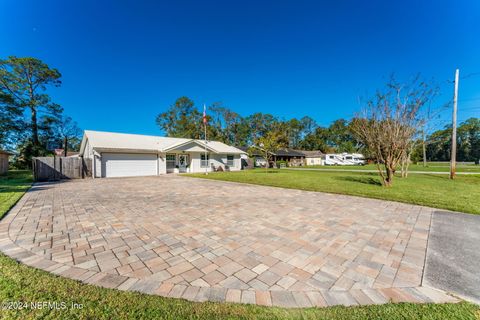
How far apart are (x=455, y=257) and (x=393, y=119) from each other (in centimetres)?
807

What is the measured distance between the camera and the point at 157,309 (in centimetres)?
181

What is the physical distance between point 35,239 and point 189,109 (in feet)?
126

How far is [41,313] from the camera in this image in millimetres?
1732

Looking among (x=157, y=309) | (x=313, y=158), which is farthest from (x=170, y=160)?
(x=313, y=158)

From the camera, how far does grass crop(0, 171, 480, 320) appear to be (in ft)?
5.71

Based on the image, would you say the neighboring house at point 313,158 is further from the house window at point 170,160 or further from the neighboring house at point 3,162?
the neighboring house at point 3,162

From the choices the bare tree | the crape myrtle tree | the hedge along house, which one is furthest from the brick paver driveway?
the crape myrtle tree

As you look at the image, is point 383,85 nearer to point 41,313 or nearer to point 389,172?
point 389,172

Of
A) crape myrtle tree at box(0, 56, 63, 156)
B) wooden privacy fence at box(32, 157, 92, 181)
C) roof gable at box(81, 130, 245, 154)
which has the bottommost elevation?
wooden privacy fence at box(32, 157, 92, 181)

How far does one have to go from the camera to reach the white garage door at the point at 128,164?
14.7 m

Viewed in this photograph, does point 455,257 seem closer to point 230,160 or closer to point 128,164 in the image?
point 128,164

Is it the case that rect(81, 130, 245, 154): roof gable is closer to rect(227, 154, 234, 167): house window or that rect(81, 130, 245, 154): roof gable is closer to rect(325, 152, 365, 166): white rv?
rect(227, 154, 234, 167): house window

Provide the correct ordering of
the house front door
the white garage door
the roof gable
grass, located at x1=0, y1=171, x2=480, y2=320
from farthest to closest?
the house front door, the roof gable, the white garage door, grass, located at x1=0, y1=171, x2=480, y2=320

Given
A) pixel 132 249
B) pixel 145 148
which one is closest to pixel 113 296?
pixel 132 249
